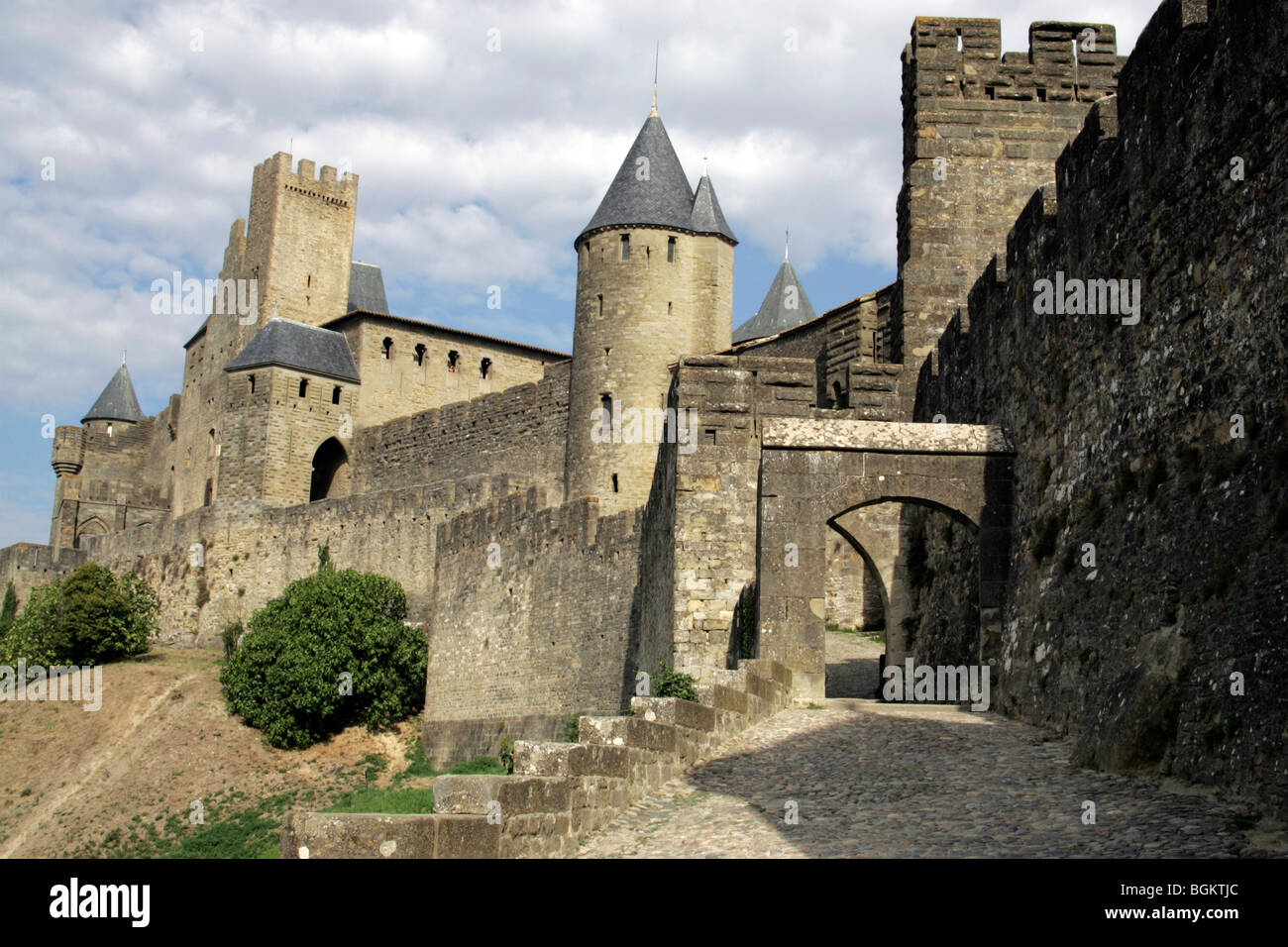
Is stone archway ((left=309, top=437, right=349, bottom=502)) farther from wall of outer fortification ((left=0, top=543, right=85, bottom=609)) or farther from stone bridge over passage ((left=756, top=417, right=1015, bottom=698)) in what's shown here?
stone bridge over passage ((left=756, top=417, right=1015, bottom=698))

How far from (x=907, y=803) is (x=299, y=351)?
4196cm

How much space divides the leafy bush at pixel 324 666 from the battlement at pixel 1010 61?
19876mm

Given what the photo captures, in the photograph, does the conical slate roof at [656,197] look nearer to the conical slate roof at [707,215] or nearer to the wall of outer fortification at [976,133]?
the conical slate roof at [707,215]

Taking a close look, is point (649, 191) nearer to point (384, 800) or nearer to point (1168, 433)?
point (384, 800)

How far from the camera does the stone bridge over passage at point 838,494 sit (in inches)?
526

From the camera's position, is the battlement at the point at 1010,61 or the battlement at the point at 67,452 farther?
the battlement at the point at 67,452

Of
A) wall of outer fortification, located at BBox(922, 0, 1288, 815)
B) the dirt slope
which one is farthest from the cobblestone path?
the dirt slope

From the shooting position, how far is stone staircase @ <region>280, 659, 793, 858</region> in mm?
8156

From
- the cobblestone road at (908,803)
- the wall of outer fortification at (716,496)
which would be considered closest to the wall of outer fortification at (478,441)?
the wall of outer fortification at (716,496)
